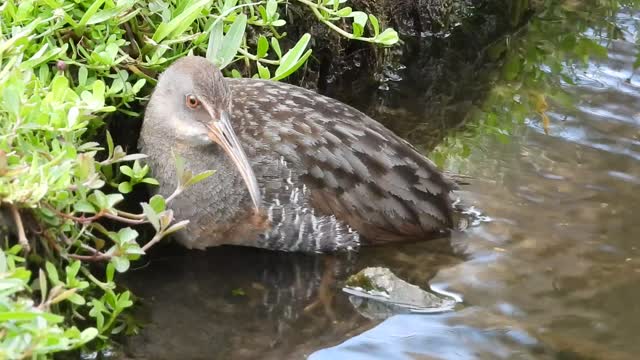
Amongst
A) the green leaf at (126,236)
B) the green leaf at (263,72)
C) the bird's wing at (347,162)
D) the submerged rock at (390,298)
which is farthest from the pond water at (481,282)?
the green leaf at (263,72)

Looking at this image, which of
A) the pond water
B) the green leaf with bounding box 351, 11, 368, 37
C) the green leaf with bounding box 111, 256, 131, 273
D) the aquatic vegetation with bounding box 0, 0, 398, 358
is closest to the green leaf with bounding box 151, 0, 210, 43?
the aquatic vegetation with bounding box 0, 0, 398, 358

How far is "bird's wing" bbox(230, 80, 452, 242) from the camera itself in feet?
17.3

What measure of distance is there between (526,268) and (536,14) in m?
4.20

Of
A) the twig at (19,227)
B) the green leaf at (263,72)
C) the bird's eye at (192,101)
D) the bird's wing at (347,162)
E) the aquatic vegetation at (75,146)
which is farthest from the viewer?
the green leaf at (263,72)

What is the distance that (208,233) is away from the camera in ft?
17.1

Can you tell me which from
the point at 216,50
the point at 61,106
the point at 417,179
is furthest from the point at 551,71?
the point at 61,106

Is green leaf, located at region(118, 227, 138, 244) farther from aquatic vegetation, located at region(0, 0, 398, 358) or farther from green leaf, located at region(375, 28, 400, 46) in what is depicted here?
green leaf, located at region(375, 28, 400, 46)

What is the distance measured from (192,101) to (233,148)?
0.31 m

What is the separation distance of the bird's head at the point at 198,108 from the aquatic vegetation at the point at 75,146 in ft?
0.40

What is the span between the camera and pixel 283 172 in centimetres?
522

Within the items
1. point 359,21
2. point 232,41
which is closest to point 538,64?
point 359,21

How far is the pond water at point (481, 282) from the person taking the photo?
454 centimetres

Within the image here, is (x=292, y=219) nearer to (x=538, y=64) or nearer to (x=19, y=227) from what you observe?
(x=19, y=227)

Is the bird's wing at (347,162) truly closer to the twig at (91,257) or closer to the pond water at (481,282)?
the pond water at (481,282)
